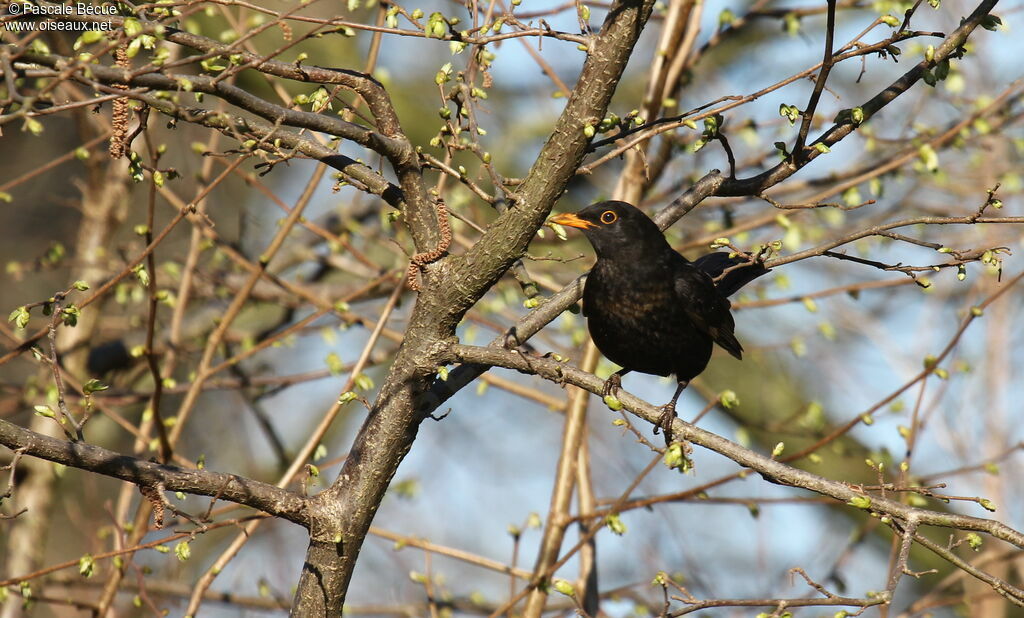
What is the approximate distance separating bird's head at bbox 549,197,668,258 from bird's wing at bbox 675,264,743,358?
192mm

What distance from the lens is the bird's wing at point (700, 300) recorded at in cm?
409

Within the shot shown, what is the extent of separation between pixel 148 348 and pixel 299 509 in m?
1.09

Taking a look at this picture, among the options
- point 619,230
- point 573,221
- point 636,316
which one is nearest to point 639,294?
point 636,316

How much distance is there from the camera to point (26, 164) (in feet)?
22.5

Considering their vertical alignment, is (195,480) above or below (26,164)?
below

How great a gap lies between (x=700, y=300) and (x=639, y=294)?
305 millimetres

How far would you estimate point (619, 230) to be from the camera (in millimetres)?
3979

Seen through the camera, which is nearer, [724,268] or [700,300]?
[700,300]

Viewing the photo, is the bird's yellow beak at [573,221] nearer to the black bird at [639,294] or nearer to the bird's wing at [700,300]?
the black bird at [639,294]

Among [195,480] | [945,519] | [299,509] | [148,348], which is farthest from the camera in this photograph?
[148,348]

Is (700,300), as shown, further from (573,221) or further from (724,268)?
(573,221)

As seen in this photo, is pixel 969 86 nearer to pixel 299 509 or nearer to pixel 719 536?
pixel 719 536

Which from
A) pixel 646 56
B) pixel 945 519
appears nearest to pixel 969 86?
pixel 646 56

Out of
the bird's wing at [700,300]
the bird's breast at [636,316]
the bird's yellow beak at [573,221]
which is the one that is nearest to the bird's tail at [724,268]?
the bird's wing at [700,300]
